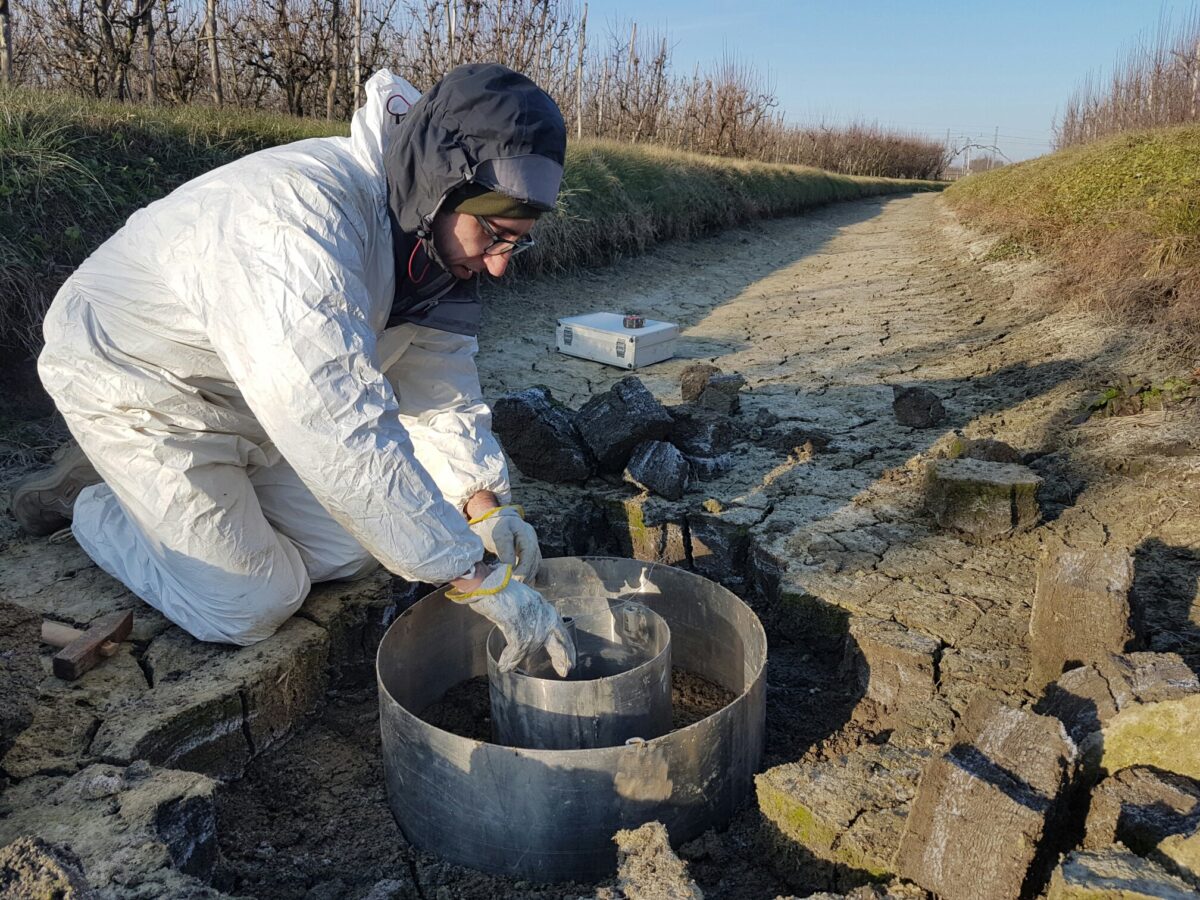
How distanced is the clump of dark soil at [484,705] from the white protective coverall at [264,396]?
20.5 inches

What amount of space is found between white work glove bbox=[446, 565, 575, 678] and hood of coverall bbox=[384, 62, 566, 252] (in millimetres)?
851

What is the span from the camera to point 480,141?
6.11 feet

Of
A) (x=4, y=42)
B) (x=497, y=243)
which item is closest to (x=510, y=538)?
(x=497, y=243)

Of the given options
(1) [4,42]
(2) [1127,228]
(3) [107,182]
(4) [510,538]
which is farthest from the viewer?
(2) [1127,228]

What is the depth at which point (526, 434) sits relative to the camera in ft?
11.6

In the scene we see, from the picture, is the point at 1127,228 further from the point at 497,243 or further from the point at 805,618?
the point at 497,243

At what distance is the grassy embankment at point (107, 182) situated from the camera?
401cm

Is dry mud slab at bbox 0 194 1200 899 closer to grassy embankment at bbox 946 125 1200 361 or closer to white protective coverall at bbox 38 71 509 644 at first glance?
white protective coverall at bbox 38 71 509 644

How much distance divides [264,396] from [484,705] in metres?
1.28

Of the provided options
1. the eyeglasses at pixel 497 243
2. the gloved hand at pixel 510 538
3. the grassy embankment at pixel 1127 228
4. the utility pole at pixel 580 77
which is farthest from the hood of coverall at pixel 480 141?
the utility pole at pixel 580 77

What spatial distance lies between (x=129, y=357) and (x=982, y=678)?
2.46 metres

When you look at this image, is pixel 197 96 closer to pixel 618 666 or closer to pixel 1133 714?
pixel 618 666

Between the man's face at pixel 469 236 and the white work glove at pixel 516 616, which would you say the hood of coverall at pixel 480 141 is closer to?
the man's face at pixel 469 236

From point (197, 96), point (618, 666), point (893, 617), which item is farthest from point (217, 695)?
point (197, 96)
